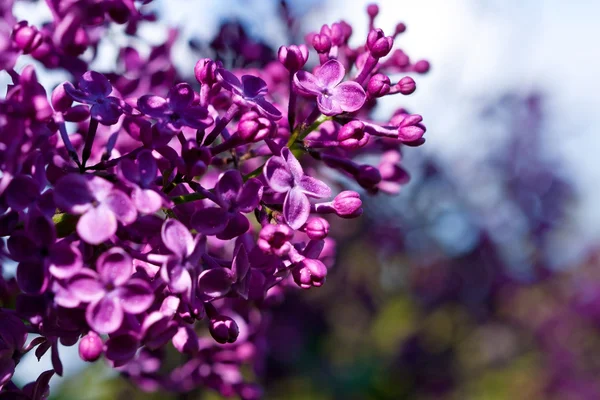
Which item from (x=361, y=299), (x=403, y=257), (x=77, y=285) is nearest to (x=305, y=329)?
(x=361, y=299)

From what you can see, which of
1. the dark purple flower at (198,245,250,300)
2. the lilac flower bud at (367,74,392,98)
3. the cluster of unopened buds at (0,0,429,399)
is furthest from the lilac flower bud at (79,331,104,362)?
the lilac flower bud at (367,74,392,98)

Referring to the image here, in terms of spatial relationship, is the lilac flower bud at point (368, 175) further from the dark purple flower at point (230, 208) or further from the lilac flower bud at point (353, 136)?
the dark purple flower at point (230, 208)

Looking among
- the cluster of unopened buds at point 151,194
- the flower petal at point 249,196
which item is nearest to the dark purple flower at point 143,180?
the cluster of unopened buds at point 151,194

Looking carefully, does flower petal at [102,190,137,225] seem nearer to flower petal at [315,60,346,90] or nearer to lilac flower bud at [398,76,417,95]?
Result: flower petal at [315,60,346,90]

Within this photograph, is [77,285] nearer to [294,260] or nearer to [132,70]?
[294,260]

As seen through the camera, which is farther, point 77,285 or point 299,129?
point 299,129
